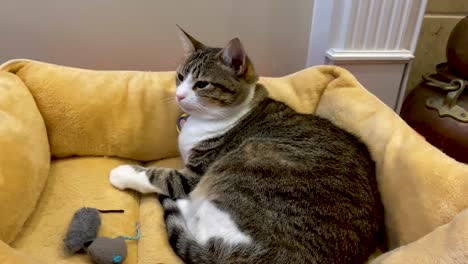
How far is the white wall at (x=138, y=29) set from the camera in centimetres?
158

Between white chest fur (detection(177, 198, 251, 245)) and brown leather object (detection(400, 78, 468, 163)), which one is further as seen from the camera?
brown leather object (detection(400, 78, 468, 163))

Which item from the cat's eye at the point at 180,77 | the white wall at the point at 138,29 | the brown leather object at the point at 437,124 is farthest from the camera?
the white wall at the point at 138,29

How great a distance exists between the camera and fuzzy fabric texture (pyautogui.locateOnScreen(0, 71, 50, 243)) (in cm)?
103

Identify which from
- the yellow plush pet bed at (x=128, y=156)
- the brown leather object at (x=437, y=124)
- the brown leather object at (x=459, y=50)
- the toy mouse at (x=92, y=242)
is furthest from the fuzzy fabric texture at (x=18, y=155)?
the brown leather object at (x=459, y=50)

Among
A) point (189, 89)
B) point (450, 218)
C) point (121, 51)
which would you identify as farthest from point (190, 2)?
point (450, 218)

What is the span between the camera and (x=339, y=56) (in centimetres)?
158

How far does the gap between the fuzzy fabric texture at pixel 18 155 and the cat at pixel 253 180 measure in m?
0.24

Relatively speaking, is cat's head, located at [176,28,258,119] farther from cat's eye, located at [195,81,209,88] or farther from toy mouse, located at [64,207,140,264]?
toy mouse, located at [64,207,140,264]

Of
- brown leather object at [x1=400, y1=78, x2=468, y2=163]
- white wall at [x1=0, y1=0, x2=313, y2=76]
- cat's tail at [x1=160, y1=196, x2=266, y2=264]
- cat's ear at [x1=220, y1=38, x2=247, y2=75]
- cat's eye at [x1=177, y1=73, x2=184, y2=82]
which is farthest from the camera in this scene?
white wall at [x1=0, y1=0, x2=313, y2=76]

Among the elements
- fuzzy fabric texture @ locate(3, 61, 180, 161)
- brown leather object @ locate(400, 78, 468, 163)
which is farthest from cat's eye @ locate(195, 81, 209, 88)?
brown leather object @ locate(400, 78, 468, 163)

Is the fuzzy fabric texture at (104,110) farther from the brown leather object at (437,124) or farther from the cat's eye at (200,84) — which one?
the brown leather object at (437,124)

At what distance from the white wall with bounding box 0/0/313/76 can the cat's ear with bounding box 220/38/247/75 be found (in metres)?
0.54

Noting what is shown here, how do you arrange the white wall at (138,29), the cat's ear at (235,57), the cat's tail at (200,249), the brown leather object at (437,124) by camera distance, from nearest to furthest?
the cat's tail at (200,249)
the cat's ear at (235,57)
the brown leather object at (437,124)
the white wall at (138,29)

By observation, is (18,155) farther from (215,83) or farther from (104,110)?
(215,83)
